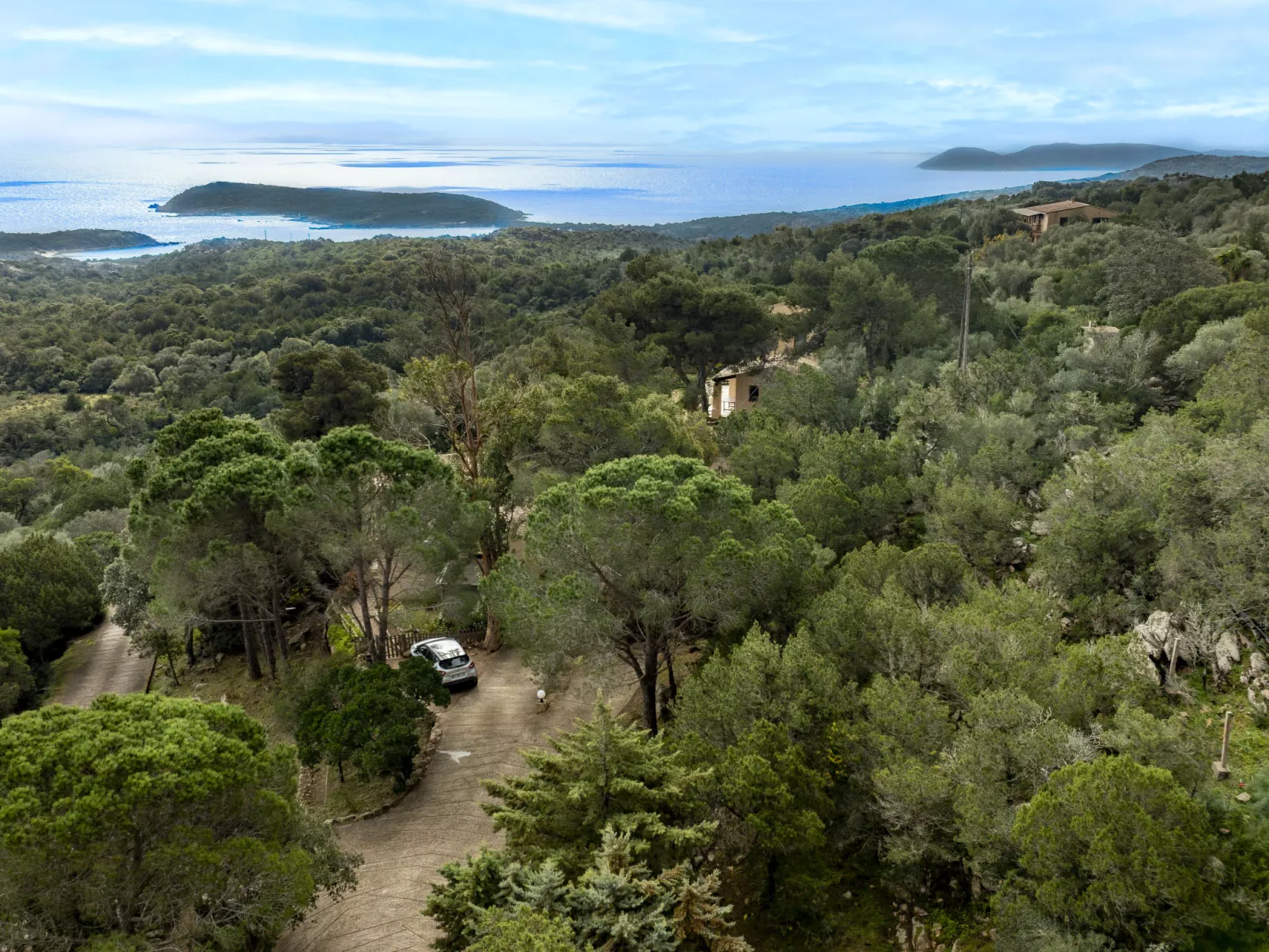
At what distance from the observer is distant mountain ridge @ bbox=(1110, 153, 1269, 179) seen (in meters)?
78.7

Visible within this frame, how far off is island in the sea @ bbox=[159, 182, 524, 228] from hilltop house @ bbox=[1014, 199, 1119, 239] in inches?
2004

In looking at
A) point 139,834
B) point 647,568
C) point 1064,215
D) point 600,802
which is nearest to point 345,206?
point 1064,215

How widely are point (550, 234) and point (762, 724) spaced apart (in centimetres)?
12382

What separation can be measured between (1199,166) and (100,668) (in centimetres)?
11144

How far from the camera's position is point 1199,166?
9050cm

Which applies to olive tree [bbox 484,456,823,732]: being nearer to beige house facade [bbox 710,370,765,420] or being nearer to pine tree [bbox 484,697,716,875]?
pine tree [bbox 484,697,716,875]

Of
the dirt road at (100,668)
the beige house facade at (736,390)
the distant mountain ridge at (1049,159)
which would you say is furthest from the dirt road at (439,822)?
the distant mountain ridge at (1049,159)

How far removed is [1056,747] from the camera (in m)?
9.82

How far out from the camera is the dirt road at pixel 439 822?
37.9 ft

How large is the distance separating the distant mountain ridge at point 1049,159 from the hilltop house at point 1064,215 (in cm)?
344

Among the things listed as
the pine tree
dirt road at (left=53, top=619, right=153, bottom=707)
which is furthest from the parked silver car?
dirt road at (left=53, top=619, right=153, bottom=707)

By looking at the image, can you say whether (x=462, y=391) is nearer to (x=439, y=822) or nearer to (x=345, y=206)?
(x=439, y=822)

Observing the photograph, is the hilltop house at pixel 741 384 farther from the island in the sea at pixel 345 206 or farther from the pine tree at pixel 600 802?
the island in the sea at pixel 345 206

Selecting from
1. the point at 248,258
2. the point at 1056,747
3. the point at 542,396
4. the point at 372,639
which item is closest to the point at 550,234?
the point at 248,258
